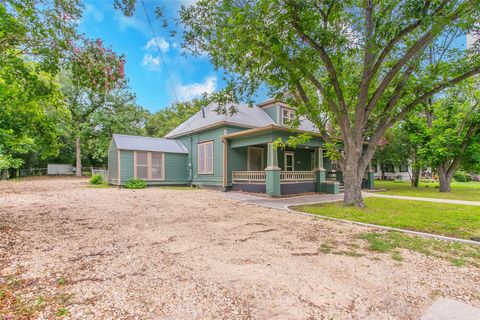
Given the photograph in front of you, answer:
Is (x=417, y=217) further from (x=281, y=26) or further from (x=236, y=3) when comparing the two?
(x=236, y=3)

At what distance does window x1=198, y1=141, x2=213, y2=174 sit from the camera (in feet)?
51.2

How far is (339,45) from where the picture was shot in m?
7.64

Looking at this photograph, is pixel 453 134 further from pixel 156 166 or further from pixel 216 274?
pixel 156 166

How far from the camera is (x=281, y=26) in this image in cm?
712

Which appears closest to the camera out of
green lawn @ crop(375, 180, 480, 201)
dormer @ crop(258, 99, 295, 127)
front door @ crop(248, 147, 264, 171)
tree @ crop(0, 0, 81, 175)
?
tree @ crop(0, 0, 81, 175)

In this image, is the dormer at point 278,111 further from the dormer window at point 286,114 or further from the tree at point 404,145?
the tree at point 404,145

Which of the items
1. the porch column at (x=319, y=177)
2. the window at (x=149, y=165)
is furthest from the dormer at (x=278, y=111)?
the window at (x=149, y=165)

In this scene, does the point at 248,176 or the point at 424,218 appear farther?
the point at 248,176

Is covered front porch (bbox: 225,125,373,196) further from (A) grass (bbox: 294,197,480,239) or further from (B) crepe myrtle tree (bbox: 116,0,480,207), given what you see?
(A) grass (bbox: 294,197,480,239)

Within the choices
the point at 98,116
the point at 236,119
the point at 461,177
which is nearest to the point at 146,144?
the point at 236,119

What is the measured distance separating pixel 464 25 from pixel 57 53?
10585 millimetres

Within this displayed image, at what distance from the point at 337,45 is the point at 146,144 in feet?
44.1

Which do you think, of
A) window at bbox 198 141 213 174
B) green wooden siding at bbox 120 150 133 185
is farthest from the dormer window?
green wooden siding at bbox 120 150 133 185

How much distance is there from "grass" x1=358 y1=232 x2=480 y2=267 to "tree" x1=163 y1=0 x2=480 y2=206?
13.0ft
